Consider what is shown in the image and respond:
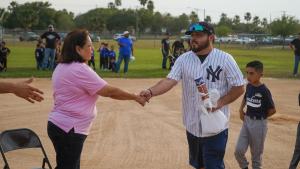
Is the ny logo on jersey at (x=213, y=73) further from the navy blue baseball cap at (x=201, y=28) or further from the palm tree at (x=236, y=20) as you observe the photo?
the palm tree at (x=236, y=20)

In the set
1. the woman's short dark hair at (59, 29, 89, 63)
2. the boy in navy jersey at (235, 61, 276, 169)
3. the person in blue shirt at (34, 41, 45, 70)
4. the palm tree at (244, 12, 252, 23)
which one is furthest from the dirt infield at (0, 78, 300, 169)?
the palm tree at (244, 12, 252, 23)

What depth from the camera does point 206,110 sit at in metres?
5.30

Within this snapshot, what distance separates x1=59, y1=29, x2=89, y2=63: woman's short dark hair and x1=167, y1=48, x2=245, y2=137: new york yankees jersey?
122cm

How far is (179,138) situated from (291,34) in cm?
5797

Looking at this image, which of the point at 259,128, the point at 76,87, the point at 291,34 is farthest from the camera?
the point at 291,34

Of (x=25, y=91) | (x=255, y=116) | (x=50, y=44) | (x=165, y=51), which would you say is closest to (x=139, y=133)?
(x=255, y=116)

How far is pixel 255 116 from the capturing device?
6934mm

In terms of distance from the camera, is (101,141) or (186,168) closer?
(186,168)

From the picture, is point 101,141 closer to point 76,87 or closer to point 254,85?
point 254,85

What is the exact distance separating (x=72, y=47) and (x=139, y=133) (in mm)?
5305

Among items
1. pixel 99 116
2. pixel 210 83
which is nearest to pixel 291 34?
pixel 99 116

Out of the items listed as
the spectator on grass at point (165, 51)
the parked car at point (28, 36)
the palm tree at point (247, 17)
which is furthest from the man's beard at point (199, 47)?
the palm tree at point (247, 17)

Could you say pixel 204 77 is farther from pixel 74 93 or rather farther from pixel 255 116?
pixel 255 116

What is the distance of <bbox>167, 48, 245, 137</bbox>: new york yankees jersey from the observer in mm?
5371
